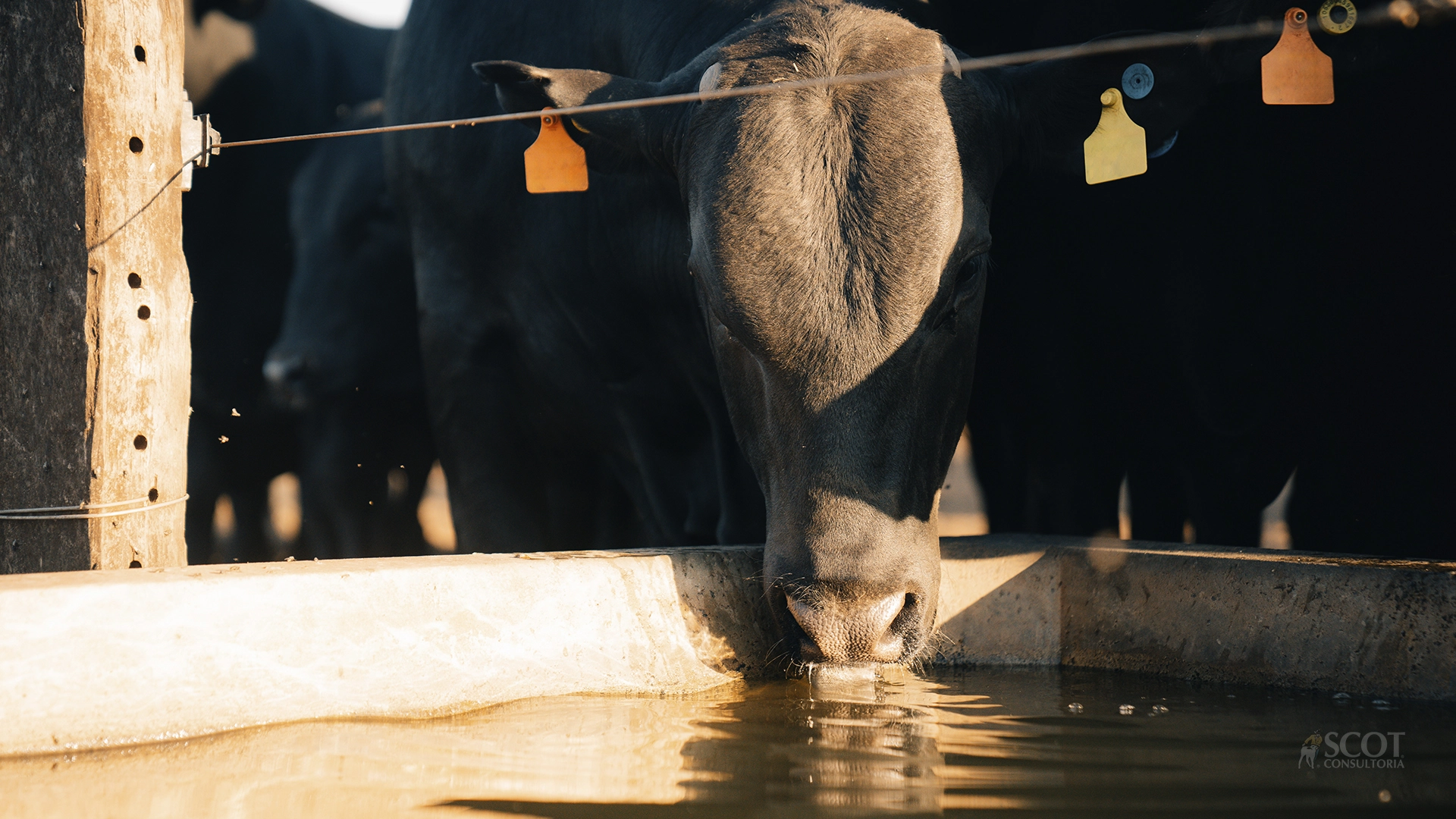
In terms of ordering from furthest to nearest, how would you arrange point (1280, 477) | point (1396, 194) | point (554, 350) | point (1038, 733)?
point (1280, 477) < point (554, 350) < point (1396, 194) < point (1038, 733)

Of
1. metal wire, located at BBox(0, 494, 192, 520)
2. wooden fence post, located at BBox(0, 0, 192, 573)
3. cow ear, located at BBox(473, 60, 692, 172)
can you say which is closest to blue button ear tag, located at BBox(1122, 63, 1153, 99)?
cow ear, located at BBox(473, 60, 692, 172)

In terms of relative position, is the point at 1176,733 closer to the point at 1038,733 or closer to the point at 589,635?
the point at 1038,733

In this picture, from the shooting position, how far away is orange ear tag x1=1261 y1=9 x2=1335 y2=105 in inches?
126

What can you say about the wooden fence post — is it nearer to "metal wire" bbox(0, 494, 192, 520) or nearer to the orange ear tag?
"metal wire" bbox(0, 494, 192, 520)

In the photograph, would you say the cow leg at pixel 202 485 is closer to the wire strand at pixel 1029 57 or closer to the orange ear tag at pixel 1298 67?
the wire strand at pixel 1029 57

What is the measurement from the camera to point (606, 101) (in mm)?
3709

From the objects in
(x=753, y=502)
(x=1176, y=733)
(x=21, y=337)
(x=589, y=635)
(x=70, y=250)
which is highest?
(x=70, y=250)

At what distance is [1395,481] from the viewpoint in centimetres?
466

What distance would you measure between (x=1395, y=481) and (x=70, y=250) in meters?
4.12

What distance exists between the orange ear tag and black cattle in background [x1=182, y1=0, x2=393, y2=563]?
16.6ft

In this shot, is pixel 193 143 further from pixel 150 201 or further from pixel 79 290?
pixel 79 290

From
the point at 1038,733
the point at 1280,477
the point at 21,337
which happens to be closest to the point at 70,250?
the point at 21,337

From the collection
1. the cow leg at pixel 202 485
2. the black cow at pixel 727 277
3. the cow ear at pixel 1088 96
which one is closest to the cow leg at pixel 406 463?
the cow leg at pixel 202 485

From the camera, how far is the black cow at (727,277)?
297 cm
